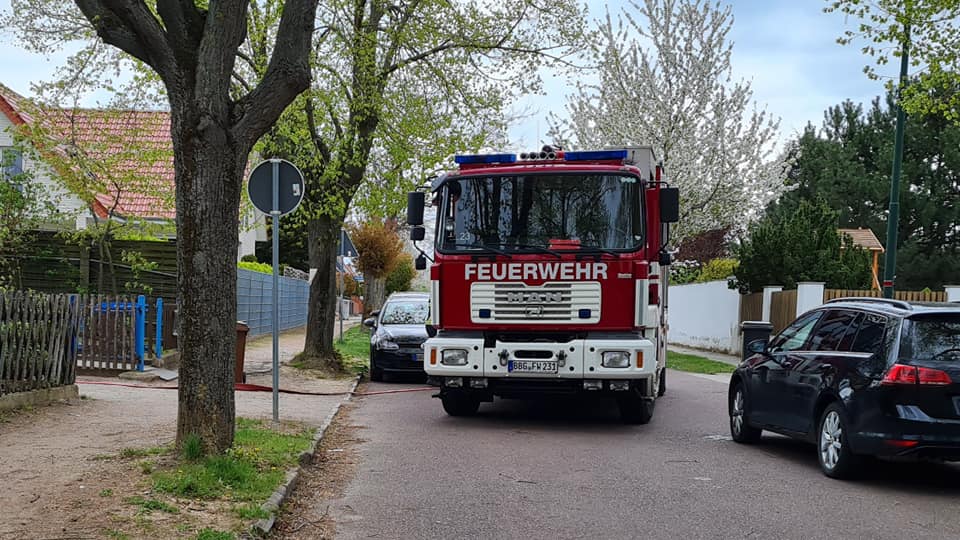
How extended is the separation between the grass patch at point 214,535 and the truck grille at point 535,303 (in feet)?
19.7

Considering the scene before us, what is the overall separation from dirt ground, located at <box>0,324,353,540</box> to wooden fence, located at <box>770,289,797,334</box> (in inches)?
525

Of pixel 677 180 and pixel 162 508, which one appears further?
pixel 677 180

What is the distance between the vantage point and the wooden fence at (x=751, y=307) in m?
26.4

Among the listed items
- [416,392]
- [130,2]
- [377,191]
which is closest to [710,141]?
[377,191]

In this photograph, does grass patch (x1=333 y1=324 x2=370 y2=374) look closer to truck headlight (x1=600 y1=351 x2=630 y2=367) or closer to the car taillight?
truck headlight (x1=600 y1=351 x2=630 y2=367)

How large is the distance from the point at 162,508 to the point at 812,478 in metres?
5.52

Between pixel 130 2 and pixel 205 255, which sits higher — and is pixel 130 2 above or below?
above

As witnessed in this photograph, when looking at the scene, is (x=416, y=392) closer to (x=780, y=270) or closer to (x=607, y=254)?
(x=607, y=254)

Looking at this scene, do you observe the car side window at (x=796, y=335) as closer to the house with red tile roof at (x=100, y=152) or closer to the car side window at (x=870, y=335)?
the car side window at (x=870, y=335)

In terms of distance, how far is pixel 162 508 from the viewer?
Answer: 6184 mm

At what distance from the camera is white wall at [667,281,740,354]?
29109 mm

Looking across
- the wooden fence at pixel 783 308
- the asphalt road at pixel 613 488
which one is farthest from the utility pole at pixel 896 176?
the asphalt road at pixel 613 488

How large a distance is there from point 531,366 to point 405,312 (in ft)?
25.3

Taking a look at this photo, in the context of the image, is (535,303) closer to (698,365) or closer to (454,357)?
(454,357)
